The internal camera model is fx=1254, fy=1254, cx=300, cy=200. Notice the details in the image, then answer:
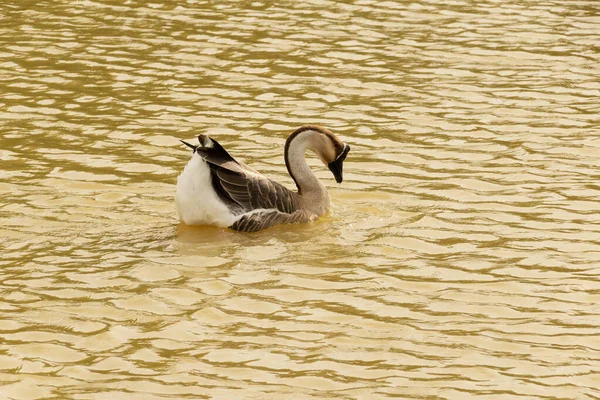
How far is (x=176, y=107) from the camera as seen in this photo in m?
17.6

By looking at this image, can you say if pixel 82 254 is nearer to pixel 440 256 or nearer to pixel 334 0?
pixel 440 256

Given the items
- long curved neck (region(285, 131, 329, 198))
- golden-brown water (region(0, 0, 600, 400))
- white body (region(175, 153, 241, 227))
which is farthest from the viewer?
long curved neck (region(285, 131, 329, 198))

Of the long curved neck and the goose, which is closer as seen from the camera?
the goose

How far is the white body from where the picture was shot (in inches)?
503

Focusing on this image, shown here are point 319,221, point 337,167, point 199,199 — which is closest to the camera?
point 199,199

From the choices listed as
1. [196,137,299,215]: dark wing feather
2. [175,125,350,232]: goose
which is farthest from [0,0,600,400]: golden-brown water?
[196,137,299,215]: dark wing feather

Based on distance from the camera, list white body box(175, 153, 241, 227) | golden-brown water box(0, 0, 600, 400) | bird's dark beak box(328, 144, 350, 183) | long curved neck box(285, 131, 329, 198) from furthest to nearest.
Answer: bird's dark beak box(328, 144, 350, 183)
long curved neck box(285, 131, 329, 198)
white body box(175, 153, 241, 227)
golden-brown water box(0, 0, 600, 400)

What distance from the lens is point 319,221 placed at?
1383cm

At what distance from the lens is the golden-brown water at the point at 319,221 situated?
980cm

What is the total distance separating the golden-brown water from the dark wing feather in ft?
1.01

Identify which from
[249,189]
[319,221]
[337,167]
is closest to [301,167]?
[337,167]

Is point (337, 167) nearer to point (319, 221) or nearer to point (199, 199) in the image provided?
point (319, 221)

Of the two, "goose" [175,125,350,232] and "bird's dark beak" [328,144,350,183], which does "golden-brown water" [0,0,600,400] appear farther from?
"bird's dark beak" [328,144,350,183]

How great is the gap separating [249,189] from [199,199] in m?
0.62
